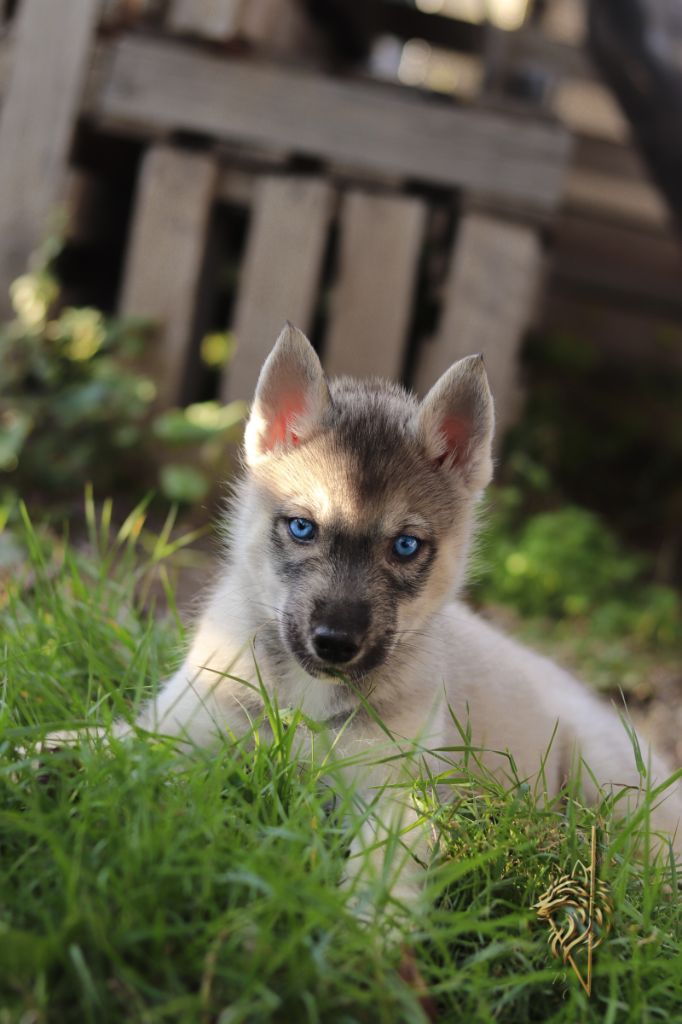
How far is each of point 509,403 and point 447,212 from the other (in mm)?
1240

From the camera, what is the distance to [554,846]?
8.41 ft

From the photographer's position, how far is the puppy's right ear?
2.99 metres

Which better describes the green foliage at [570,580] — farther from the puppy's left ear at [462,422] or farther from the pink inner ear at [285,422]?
the pink inner ear at [285,422]

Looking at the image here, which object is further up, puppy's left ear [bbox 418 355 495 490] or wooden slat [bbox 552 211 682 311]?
wooden slat [bbox 552 211 682 311]

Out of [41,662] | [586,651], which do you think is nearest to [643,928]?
[41,662]

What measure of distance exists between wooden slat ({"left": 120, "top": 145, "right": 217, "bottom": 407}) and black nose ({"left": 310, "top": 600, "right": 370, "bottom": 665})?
385cm

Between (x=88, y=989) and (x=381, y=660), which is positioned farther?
(x=381, y=660)

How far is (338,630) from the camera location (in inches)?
99.2

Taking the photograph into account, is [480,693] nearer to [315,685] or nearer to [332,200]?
[315,685]

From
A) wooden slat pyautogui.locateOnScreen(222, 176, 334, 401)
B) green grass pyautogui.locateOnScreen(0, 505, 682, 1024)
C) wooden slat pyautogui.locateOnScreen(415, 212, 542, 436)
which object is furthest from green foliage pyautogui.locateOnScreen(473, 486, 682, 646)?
green grass pyautogui.locateOnScreen(0, 505, 682, 1024)

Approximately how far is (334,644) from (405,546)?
1.34 ft

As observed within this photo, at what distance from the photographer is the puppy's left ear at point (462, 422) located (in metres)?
2.98

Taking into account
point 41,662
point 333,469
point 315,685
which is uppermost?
point 333,469

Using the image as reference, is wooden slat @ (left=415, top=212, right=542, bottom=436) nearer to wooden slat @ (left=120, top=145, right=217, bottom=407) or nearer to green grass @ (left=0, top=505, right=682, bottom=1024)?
wooden slat @ (left=120, top=145, right=217, bottom=407)
